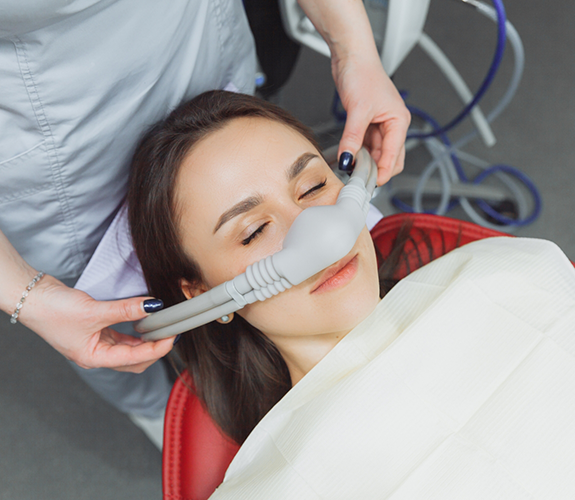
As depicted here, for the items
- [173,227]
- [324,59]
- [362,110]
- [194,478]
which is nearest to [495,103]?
[324,59]

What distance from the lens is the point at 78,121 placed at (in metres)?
0.89

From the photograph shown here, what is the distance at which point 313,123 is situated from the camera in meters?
2.33

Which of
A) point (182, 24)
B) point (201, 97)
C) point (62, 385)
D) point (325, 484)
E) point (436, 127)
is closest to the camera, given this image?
point (325, 484)

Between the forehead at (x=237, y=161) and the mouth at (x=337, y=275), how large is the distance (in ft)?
A: 0.58

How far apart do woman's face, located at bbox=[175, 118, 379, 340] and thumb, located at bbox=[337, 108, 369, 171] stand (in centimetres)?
6

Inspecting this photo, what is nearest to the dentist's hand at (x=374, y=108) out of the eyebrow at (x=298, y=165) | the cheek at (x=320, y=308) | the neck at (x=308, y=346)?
the eyebrow at (x=298, y=165)

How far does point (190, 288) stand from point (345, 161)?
403 mm

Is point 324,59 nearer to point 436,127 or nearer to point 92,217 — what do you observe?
point 436,127

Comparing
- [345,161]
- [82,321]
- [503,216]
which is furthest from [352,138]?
[503,216]

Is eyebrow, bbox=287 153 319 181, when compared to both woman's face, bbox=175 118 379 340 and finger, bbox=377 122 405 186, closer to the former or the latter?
woman's face, bbox=175 118 379 340

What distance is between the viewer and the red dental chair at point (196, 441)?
3.47 ft

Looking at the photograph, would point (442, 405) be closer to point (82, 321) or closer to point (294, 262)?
point (294, 262)

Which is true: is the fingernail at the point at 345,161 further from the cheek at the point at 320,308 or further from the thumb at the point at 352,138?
the cheek at the point at 320,308

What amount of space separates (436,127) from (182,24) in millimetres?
1511
